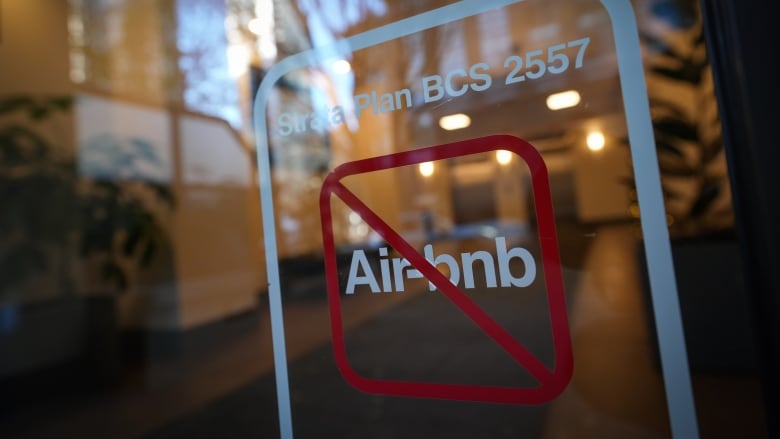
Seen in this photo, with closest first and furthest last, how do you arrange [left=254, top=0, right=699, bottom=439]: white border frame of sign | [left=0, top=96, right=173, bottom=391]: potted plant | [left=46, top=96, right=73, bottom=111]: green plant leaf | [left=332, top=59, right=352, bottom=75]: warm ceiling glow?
[left=254, top=0, right=699, bottom=439]: white border frame of sign < [left=332, top=59, right=352, bottom=75]: warm ceiling glow < [left=0, top=96, right=173, bottom=391]: potted plant < [left=46, top=96, right=73, bottom=111]: green plant leaf

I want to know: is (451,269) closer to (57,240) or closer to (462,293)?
(462,293)

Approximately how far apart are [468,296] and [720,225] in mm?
431

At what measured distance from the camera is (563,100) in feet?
1.99

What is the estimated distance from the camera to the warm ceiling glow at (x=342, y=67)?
2.47 ft

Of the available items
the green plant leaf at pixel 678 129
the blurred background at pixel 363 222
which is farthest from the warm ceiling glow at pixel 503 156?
the green plant leaf at pixel 678 129

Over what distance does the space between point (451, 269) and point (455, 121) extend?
248mm

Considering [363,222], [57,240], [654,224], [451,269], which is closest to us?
[654,224]

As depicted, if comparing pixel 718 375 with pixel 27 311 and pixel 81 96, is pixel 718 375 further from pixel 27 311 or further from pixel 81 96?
pixel 81 96

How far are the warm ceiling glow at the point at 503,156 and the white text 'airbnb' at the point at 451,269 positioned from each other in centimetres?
13

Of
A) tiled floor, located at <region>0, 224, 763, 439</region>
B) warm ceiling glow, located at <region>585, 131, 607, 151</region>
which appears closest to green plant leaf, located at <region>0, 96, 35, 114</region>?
tiled floor, located at <region>0, 224, 763, 439</region>

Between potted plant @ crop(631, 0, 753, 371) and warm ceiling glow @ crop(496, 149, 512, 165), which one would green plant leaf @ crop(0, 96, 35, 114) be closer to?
warm ceiling glow @ crop(496, 149, 512, 165)

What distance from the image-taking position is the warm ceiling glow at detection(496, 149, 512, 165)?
2.10ft

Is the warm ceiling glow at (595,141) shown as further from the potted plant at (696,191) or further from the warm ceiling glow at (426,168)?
the warm ceiling glow at (426,168)

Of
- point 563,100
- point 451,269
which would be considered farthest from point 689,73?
point 451,269
